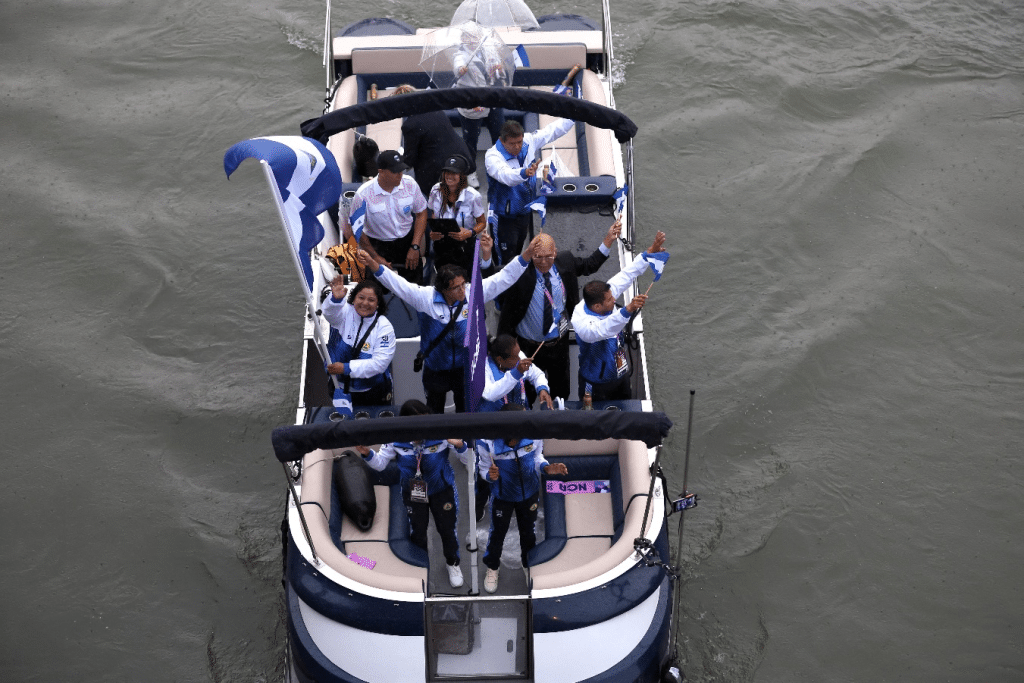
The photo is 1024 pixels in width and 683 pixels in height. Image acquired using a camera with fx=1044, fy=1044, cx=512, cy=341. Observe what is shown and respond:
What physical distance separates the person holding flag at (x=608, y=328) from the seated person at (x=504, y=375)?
1.64 ft

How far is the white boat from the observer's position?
4734mm

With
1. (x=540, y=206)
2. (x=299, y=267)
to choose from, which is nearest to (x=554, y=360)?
(x=540, y=206)

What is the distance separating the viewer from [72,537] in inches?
285

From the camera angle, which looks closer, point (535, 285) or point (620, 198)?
point (535, 285)

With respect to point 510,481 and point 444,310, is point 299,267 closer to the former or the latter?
point 444,310

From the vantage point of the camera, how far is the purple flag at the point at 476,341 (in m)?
4.81

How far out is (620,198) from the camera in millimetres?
7348

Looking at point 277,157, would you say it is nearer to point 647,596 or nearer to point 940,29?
→ point 647,596

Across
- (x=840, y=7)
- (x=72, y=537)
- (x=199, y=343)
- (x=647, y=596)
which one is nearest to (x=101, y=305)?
(x=199, y=343)

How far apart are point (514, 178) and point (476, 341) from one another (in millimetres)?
2127

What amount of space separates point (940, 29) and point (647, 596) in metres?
9.66

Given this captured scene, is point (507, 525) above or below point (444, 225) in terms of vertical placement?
below

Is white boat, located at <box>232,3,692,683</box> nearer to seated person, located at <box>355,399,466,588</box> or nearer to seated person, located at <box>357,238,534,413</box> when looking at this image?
seated person, located at <box>355,399,466,588</box>

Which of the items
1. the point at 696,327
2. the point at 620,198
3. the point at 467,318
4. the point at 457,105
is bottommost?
the point at 696,327
